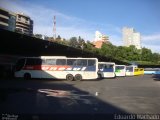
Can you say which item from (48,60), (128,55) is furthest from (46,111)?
(128,55)

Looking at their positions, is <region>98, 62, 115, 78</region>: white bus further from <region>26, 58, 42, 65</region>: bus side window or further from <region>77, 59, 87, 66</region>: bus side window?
<region>26, 58, 42, 65</region>: bus side window

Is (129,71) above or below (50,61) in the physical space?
below

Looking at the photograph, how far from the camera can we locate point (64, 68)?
90.9 feet

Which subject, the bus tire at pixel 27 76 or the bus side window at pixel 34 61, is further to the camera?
the bus side window at pixel 34 61

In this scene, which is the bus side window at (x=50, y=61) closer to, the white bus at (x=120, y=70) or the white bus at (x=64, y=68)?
the white bus at (x=64, y=68)

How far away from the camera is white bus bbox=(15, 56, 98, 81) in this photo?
90.5 ft

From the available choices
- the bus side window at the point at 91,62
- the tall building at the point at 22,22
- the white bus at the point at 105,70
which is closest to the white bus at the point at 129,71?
the white bus at the point at 105,70

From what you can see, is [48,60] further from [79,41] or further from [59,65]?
[79,41]

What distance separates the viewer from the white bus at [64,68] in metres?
27.6

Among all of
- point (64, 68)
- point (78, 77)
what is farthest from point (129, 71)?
point (64, 68)

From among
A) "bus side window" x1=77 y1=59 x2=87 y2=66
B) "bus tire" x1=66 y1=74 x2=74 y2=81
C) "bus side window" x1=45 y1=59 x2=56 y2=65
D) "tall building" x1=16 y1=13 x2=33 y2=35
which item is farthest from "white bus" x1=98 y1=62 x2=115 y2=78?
"tall building" x1=16 y1=13 x2=33 y2=35

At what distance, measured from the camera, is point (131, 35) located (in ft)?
534

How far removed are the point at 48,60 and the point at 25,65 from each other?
2.43m

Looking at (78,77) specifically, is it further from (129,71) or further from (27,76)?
(129,71)
